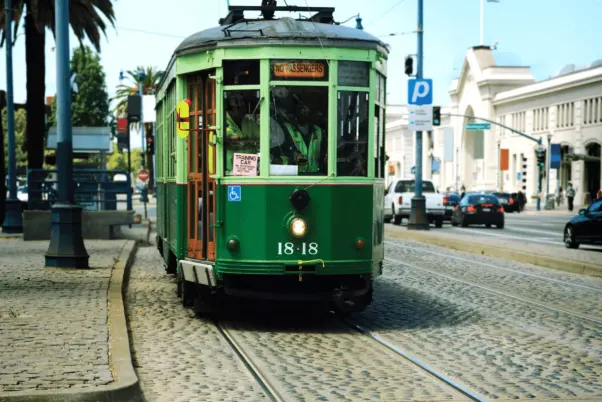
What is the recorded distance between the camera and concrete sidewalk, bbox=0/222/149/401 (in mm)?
6922

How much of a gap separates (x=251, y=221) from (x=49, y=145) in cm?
2517

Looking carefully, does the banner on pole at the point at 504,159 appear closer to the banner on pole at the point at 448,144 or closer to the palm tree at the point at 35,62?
the banner on pole at the point at 448,144

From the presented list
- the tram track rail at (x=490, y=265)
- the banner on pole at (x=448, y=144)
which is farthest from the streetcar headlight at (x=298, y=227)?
the banner on pole at (x=448, y=144)

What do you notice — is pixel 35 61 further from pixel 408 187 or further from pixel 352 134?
pixel 352 134

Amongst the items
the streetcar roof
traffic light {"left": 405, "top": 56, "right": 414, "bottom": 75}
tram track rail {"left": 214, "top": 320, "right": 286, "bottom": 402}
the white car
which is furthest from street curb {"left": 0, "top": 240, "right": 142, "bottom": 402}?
the white car

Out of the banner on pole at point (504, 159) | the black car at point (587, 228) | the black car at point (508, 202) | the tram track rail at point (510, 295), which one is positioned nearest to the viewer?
the tram track rail at point (510, 295)

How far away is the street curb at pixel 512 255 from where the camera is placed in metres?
18.5

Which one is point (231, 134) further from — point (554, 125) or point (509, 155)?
point (509, 155)

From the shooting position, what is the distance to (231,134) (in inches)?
420

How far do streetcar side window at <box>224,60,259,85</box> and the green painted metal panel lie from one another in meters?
1.07

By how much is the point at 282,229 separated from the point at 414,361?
7.49 ft

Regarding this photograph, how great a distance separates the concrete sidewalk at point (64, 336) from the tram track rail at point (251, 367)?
97cm

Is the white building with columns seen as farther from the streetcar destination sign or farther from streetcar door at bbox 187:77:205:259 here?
the streetcar destination sign

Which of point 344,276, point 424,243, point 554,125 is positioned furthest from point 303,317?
point 554,125
